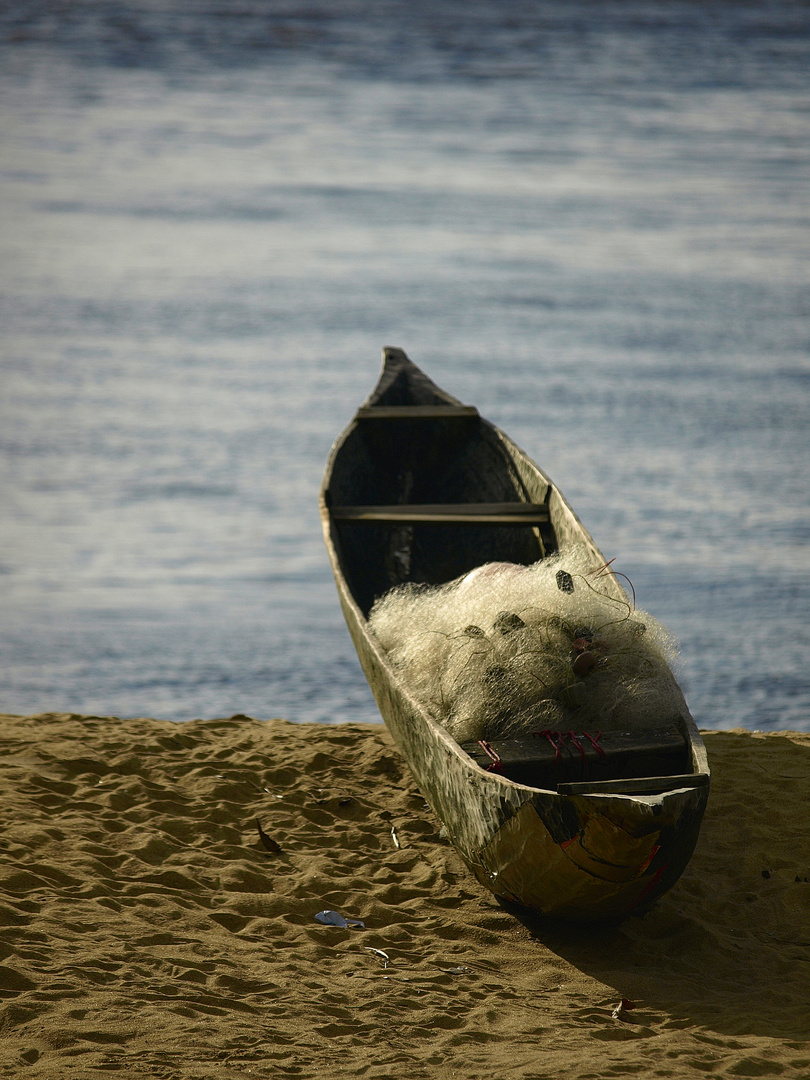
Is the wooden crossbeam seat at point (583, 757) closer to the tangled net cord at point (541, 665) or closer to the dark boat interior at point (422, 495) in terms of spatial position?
the tangled net cord at point (541, 665)

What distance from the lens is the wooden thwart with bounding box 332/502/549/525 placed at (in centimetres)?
693

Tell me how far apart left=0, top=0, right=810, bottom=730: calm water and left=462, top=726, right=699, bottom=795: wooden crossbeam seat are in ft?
10.9

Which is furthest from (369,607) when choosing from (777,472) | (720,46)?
(720,46)

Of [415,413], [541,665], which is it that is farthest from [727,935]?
[415,413]

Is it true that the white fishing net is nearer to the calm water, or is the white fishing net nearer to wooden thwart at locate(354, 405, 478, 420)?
the calm water

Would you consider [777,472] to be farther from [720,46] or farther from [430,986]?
[720,46]

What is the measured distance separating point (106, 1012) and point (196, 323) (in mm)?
16757

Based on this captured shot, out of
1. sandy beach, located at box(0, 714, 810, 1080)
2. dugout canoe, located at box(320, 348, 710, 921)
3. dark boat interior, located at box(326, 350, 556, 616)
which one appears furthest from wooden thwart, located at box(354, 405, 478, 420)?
sandy beach, located at box(0, 714, 810, 1080)

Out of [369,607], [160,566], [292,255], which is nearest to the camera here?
[369,607]

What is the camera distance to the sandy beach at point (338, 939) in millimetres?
3715

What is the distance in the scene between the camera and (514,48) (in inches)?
1305

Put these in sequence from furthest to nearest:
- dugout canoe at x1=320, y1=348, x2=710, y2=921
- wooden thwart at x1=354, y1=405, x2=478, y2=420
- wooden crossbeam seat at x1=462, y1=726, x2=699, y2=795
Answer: wooden thwart at x1=354, y1=405, x2=478, y2=420 → wooden crossbeam seat at x1=462, y1=726, x2=699, y2=795 → dugout canoe at x1=320, y1=348, x2=710, y2=921

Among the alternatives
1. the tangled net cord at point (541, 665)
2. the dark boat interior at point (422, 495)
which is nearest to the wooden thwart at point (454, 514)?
the dark boat interior at point (422, 495)

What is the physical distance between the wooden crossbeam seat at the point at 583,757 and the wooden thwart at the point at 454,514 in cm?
236
